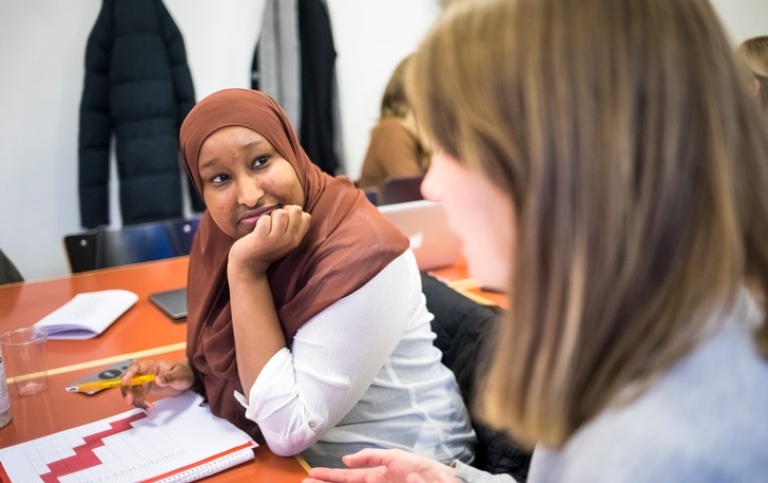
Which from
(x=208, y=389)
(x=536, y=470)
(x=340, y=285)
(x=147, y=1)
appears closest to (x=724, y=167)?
(x=536, y=470)

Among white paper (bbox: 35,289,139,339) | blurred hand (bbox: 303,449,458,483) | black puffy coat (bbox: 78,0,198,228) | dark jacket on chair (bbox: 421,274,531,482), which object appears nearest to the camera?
blurred hand (bbox: 303,449,458,483)

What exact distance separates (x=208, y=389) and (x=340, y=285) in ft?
1.15

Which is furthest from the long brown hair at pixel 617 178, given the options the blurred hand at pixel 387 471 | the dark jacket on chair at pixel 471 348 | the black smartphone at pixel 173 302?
the black smartphone at pixel 173 302

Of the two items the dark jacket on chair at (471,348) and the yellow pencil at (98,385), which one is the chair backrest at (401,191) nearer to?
the dark jacket on chair at (471,348)

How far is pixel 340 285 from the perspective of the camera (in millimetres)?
1073

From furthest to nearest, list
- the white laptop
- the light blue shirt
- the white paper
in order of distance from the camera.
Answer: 1. the white laptop
2. the white paper
3. the light blue shirt

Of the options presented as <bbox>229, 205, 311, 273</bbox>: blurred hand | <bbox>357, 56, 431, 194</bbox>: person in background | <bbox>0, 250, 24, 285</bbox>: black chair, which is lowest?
<bbox>0, 250, 24, 285</bbox>: black chair

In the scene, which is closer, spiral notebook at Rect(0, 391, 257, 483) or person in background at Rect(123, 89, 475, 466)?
spiral notebook at Rect(0, 391, 257, 483)

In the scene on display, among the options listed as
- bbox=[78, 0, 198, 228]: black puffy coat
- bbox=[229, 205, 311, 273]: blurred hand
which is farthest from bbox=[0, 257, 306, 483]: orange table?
bbox=[78, 0, 198, 228]: black puffy coat

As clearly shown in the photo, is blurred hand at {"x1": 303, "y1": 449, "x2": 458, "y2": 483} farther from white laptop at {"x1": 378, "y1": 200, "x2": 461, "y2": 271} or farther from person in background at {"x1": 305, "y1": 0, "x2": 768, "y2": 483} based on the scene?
white laptop at {"x1": 378, "y1": 200, "x2": 461, "y2": 271}

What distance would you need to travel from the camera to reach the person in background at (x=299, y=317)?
3.47ft

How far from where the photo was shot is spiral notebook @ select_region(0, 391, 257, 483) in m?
0.95

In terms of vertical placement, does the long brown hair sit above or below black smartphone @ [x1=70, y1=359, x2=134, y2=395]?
above

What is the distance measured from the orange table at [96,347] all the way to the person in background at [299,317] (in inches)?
2.7
